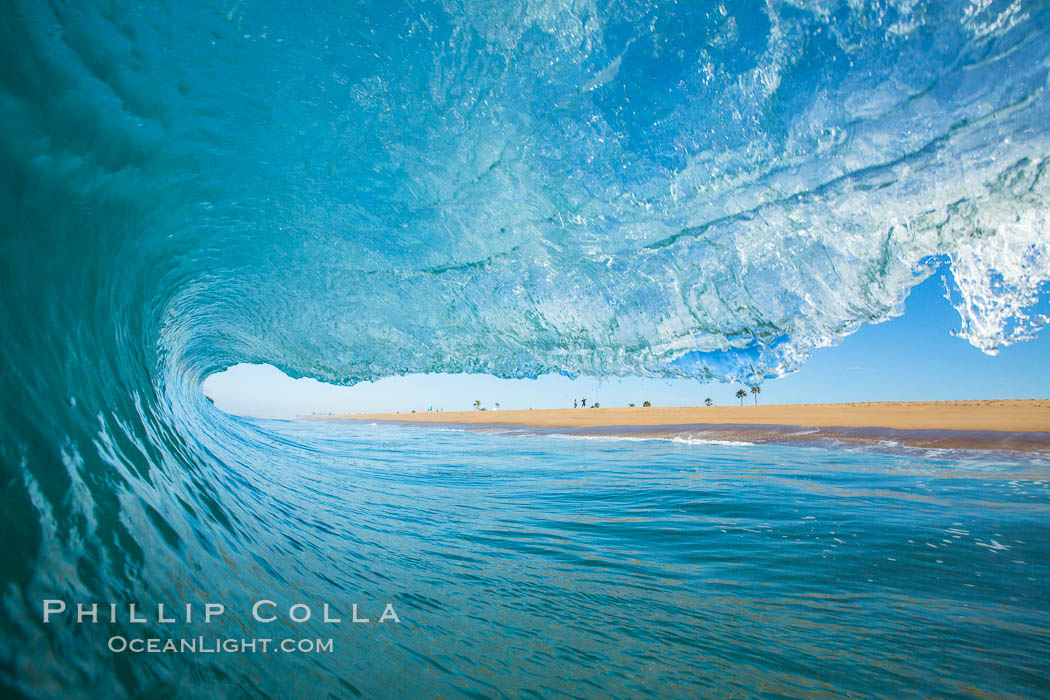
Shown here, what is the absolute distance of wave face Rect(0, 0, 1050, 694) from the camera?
221 cm

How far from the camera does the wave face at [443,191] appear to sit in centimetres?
221

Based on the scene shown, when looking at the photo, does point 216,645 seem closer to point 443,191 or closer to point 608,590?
point 608,590

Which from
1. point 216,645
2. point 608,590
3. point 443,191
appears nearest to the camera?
point 216,645

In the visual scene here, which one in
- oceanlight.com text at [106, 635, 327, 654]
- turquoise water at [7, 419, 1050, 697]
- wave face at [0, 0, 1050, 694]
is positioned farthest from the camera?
wave face at [0, 0, 1050, 694]

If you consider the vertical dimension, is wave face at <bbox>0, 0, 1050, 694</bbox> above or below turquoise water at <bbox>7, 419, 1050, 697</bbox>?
above

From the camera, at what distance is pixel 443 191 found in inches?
188

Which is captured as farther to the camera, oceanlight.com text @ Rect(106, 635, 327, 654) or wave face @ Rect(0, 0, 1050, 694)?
wave face @ Rect(0, 0, 1050, 694)

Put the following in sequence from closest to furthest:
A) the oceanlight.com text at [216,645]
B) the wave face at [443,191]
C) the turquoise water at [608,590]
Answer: the oceanlight.com text at [216,645] < the turquoise water at [608,590] < the wave face at [443,191]

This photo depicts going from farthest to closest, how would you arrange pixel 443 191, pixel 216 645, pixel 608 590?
1. pixel 443 191
2. pixel 608 590
3. pixel 216 645

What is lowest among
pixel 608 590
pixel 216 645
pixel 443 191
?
pixel 608 590

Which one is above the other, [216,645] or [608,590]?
[216,645]

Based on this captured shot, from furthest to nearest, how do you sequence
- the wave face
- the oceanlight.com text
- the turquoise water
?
the wave face
the turquoise water
the oceanlight.com text

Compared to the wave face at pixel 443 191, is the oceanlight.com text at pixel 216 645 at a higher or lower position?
lower

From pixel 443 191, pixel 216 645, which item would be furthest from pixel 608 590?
pixel 443 191
